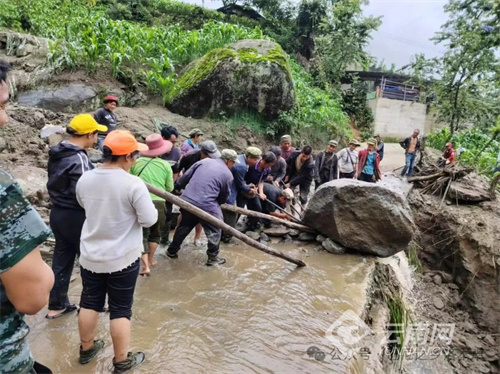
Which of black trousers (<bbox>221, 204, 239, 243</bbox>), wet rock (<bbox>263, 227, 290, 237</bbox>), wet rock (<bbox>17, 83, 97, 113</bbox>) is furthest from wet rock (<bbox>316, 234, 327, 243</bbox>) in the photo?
wet rock (<bbox>17, 83, 97, 113</bbox>)

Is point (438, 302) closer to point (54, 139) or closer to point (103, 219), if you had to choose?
point (103, 219)

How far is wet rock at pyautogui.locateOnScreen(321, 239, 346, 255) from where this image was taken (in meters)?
5.58

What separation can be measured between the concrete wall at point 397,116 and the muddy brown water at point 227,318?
2036cm

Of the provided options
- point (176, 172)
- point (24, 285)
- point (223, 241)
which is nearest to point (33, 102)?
point (176, 172)

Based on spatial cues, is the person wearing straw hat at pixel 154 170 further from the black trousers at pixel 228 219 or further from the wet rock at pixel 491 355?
the wet rock at pixel 491 355

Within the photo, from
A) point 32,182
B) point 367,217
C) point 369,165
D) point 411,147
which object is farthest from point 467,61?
point 32,182

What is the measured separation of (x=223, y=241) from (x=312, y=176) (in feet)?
8.81

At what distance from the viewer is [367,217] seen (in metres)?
5.45

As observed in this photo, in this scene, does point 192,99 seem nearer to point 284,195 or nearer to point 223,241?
point 284,195

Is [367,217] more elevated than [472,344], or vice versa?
[367,217]

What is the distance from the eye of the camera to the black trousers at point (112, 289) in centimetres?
232

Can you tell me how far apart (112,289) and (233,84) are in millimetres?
8340

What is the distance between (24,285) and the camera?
107 centimetres

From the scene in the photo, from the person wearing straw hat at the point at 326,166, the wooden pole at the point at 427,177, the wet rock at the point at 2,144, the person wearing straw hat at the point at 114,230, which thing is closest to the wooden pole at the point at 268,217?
the person wearing straw hat at the point at 326,166
